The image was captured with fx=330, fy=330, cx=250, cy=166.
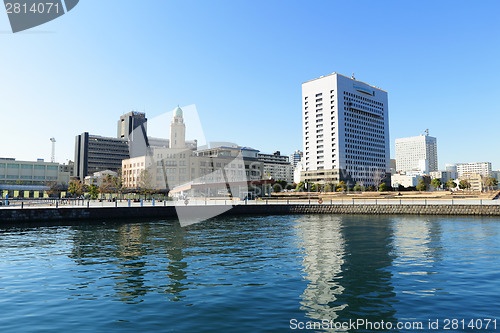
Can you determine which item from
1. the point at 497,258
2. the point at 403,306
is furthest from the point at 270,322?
the point at 497,258

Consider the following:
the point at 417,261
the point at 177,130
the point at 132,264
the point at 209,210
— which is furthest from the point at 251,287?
the point at 177,130

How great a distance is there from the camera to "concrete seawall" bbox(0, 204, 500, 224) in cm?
4762

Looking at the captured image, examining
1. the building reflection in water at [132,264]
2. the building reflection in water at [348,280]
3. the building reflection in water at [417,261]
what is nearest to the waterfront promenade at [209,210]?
the building reflection in water at [132,264]

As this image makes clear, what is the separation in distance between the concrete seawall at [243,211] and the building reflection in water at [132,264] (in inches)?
730

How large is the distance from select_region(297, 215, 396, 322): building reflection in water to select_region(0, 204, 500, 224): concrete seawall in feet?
115

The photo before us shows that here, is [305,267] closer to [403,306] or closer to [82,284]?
[403,306]

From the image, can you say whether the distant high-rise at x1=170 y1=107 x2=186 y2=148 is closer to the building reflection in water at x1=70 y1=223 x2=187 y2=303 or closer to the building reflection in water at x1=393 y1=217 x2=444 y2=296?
the building reflection in water at x1=70 y1=223 x2=187 y2=303

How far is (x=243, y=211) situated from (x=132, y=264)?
46438mm

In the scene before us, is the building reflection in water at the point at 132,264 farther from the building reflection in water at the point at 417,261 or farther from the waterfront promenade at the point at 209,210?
the waterfront promenade at the point at 209,210

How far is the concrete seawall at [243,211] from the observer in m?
47.6

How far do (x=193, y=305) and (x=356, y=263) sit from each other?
37.2ft

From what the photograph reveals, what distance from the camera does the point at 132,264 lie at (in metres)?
20.1

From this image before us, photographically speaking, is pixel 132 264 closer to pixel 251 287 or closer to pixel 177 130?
pixel 251 287

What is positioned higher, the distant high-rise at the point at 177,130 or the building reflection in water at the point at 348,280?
the distant high-rise at the point at 177,130
